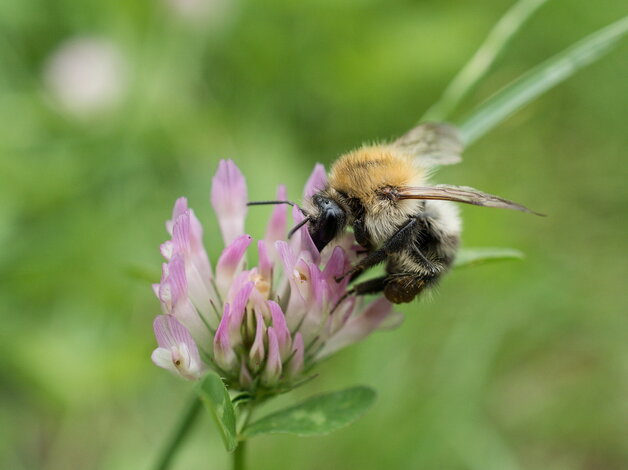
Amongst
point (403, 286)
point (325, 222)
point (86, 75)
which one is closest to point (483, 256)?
point (403, 286)

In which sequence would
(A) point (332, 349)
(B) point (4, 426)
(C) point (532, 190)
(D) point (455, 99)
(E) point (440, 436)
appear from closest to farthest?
(A) point (332, 349) < (D) point (455, 99) < (E) point (440, 436) < (B) point (4, 426) < (C) point (532, 190)

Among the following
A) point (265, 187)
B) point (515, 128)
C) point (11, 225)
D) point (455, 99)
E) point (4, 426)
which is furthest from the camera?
point (515, 128)

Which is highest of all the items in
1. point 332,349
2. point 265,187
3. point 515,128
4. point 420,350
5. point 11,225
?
point 515,128

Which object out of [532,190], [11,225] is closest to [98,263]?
[11,225]

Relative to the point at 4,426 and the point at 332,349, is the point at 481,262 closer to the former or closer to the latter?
the point at 332,349

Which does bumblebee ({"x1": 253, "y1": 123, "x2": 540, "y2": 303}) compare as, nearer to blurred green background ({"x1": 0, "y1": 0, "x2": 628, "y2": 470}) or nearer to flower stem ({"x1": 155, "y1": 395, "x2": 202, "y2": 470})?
flower stem ({"x1": 155, "y1": 395, "x2": 202, "y2": 470})

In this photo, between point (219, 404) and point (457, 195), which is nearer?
point (219, 404)

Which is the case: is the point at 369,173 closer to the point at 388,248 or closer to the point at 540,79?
the point at 388,248
